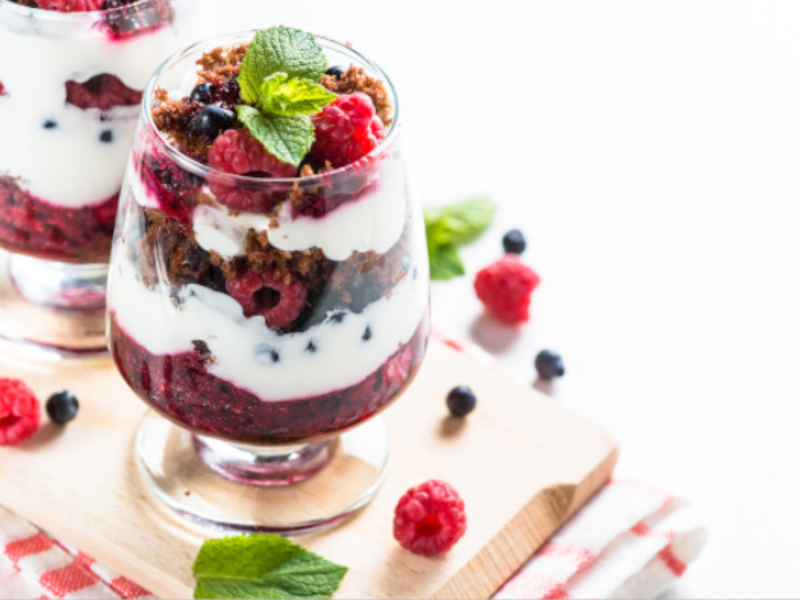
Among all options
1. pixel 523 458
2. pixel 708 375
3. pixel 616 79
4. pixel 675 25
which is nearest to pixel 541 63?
pixel 616 79

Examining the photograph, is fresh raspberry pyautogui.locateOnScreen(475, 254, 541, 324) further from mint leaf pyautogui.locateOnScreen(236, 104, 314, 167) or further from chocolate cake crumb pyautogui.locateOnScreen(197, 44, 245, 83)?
mint leaf pyautogui.locateOnScreen(236, 104, 314, 167)

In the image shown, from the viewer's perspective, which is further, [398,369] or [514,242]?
[514,242]

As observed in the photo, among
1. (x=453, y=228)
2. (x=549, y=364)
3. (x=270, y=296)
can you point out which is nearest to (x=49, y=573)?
(x=270, y=296)

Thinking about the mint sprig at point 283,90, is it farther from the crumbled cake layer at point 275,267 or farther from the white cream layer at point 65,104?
the white cream layer at point 65,104

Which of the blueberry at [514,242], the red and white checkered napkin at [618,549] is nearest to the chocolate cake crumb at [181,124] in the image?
the red and white checkered napkin at [618,549]

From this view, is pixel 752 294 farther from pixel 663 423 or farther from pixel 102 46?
pixel 102 46

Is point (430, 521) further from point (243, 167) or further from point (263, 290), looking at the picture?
point (243, 167)

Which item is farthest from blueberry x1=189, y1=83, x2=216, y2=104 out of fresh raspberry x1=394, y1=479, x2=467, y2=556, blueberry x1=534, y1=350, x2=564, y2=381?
blueberry x1=534, y1=350, x2=564, y2=381
